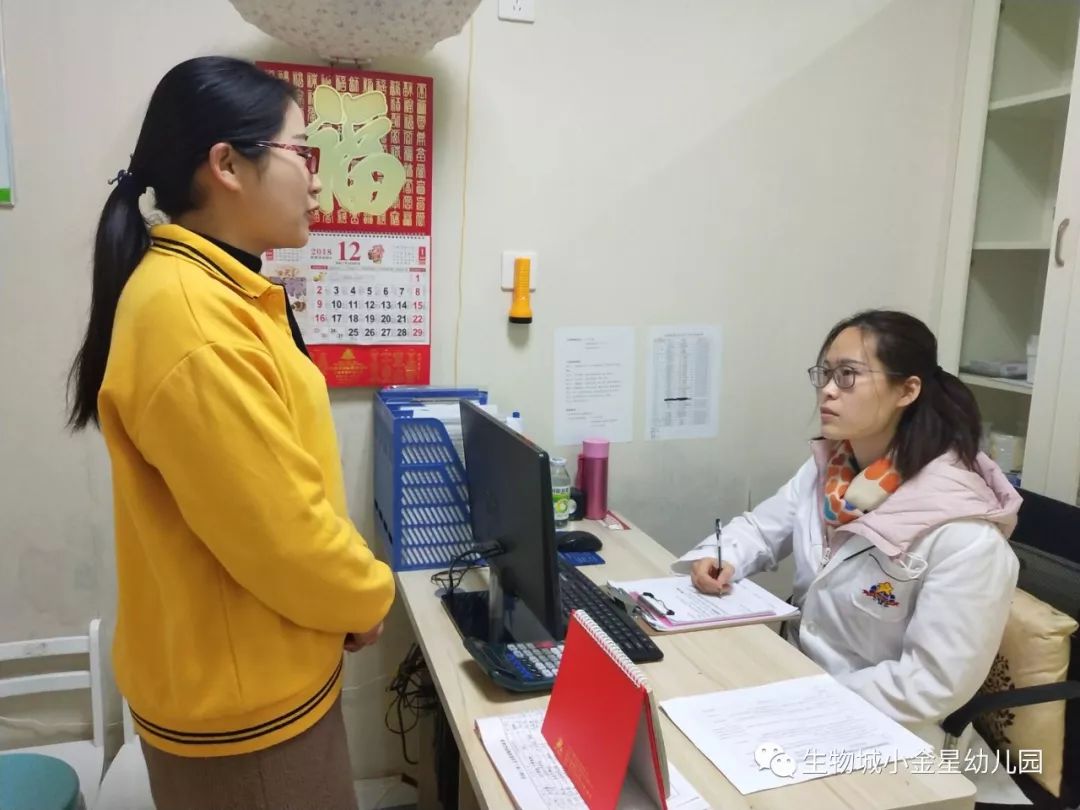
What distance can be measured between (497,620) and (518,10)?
1459 millimetres

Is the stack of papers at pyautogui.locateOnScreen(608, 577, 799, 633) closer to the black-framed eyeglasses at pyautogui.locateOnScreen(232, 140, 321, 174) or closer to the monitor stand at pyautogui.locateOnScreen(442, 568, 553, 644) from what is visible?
the monitor stand at pyautogui.locateOnScreen(442, 568, 553, 644)

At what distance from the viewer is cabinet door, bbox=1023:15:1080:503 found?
1.98 metres

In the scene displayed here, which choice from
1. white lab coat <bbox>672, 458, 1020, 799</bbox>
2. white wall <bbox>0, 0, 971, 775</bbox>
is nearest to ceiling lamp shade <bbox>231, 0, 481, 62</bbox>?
white wall <bbox>0, 0, 971, 775</bbox>

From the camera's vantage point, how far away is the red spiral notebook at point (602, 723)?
0.95 m

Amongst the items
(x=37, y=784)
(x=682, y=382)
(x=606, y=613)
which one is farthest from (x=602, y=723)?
(x=682, y=382)

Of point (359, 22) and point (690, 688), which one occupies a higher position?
point (359, 22)

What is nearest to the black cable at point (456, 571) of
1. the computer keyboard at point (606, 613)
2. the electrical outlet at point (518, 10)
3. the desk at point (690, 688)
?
the desk at point (690, 688)

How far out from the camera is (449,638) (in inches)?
57.2

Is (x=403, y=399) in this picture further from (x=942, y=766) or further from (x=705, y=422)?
(x=942, y=766)

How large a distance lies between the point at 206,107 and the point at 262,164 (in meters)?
0.09

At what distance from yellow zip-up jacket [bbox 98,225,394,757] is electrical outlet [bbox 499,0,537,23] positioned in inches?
47.9

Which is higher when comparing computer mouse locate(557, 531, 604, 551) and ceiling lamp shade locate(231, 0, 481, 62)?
ceiling lamp shade locate(231, 0, 481, 62)

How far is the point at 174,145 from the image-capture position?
42.2 inches

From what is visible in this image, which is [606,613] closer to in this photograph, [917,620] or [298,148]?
[917,620]
